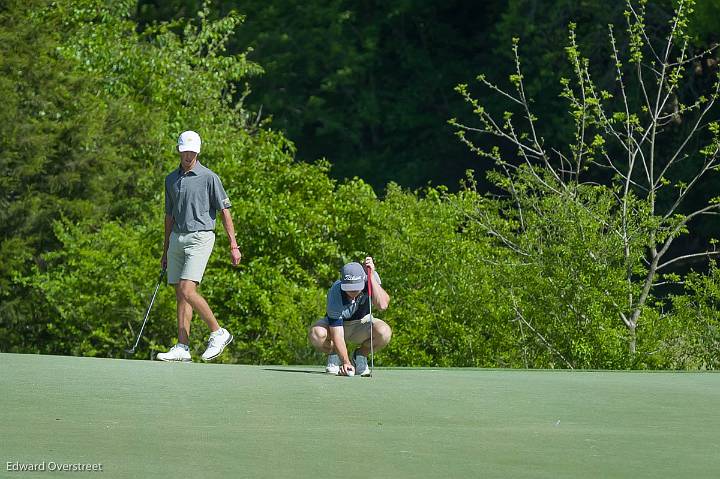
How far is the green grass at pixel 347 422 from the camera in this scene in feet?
22.7

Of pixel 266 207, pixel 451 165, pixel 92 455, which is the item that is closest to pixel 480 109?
pixel 266 207

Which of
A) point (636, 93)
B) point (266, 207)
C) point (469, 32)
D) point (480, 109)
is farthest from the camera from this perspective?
point (469, 32)

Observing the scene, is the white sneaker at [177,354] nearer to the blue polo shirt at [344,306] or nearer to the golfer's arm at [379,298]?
the blue polo shirt at [344,306]

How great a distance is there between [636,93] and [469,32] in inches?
611

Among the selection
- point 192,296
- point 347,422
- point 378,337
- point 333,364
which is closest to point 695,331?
point 378,337

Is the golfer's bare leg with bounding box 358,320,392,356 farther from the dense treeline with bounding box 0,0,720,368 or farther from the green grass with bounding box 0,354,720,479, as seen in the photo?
the dense treeline with bounding box 0,0,720,368

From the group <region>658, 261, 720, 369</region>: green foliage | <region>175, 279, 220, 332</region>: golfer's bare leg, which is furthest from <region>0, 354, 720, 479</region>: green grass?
<region>658, 261, 720, 369</region>: green foliage

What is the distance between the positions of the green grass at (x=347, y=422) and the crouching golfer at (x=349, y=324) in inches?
9.5

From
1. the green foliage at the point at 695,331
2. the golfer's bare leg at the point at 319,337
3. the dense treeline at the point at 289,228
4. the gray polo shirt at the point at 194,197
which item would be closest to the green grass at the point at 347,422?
the golfer's bare leg at the point at 319,337

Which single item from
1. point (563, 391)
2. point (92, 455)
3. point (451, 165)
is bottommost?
point (451, 165)

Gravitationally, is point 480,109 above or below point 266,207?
above

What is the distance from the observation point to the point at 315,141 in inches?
1913

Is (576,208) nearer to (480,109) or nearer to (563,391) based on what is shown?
(480,109)

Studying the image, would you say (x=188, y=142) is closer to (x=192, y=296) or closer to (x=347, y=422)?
(x=192, y=296)
